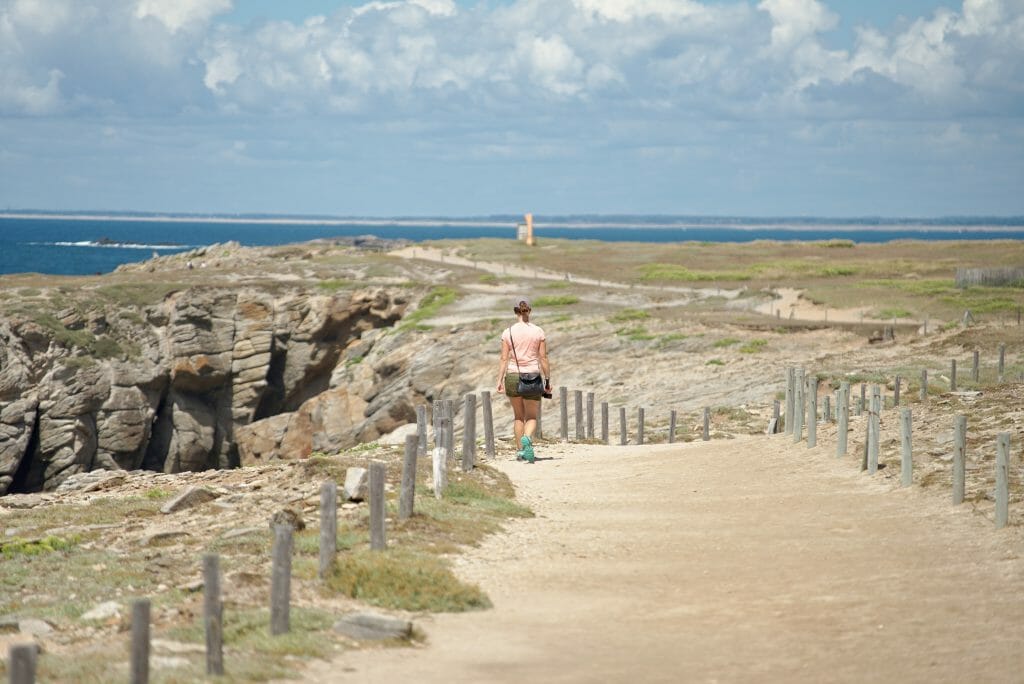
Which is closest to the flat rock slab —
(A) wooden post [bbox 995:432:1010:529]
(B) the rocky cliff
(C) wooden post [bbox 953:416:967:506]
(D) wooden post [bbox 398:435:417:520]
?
(D) wooden post [bbox 398:435:417:520]

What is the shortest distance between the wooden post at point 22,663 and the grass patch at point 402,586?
5.15 metres

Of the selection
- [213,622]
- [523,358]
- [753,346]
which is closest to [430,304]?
[753,346]

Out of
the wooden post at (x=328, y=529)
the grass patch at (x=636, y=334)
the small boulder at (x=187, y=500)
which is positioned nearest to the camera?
the wooden post at (x=328, y=529)

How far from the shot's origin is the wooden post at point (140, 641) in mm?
9430

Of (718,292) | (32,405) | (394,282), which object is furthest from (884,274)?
(32,405)

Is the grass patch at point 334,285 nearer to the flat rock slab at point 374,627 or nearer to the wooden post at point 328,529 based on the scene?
the wooden post at point 328,529

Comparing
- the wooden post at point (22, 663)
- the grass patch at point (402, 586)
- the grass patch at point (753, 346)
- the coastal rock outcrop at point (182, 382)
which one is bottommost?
the coastal rock outcrop at point (182, 382)

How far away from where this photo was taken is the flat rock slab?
461 inches

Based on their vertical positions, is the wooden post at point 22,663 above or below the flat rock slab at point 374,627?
above

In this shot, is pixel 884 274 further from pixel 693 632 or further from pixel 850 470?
pixel 693 632

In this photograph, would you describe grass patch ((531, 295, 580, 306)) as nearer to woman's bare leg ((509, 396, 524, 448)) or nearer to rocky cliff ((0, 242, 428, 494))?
rocky cliff ((0, 242, 428, 494))

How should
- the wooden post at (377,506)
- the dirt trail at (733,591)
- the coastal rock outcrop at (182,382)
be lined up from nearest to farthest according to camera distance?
the dirt trail at (733,591) < the wooden post at (377,506) < the coastal rock outcrop at (182,382)

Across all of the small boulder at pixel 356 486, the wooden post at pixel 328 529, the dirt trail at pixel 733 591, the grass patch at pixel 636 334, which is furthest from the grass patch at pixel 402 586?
the grass patch at pixel 636 334

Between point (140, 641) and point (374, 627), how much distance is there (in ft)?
8.76
